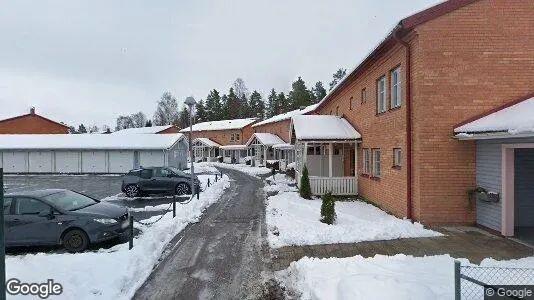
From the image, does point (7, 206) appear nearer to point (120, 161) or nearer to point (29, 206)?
point (29, 206)

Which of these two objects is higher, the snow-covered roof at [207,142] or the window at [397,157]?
the snow-covered roof at [207,142]

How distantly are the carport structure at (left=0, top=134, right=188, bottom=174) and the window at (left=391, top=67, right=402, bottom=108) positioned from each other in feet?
84.8

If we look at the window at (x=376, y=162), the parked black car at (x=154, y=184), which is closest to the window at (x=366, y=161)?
the window at (x=376, y=162)

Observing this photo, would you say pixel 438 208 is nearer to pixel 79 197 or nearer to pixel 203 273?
pixel 203 273

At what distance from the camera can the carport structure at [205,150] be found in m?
62.1

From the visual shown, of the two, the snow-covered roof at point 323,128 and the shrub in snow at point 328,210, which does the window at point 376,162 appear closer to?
the snow-covered roof at point 323,128

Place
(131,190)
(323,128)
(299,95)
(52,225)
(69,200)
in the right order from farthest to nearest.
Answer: (299,95), (131,190), (323,128), (69,200), (52,225)

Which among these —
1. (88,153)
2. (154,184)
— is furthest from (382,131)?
(88,153)

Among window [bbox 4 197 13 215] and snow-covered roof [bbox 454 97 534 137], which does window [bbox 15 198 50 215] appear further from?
snow-covered roof [bbox 454 97 534 137]

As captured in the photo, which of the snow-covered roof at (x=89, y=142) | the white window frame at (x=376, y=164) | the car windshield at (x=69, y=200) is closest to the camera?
the car windshield at (x=69, y=200)

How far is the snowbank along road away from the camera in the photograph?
22.2 ft

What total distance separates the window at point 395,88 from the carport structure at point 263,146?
30.4m

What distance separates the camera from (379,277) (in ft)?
21.0

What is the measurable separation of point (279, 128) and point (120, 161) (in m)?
19.9
